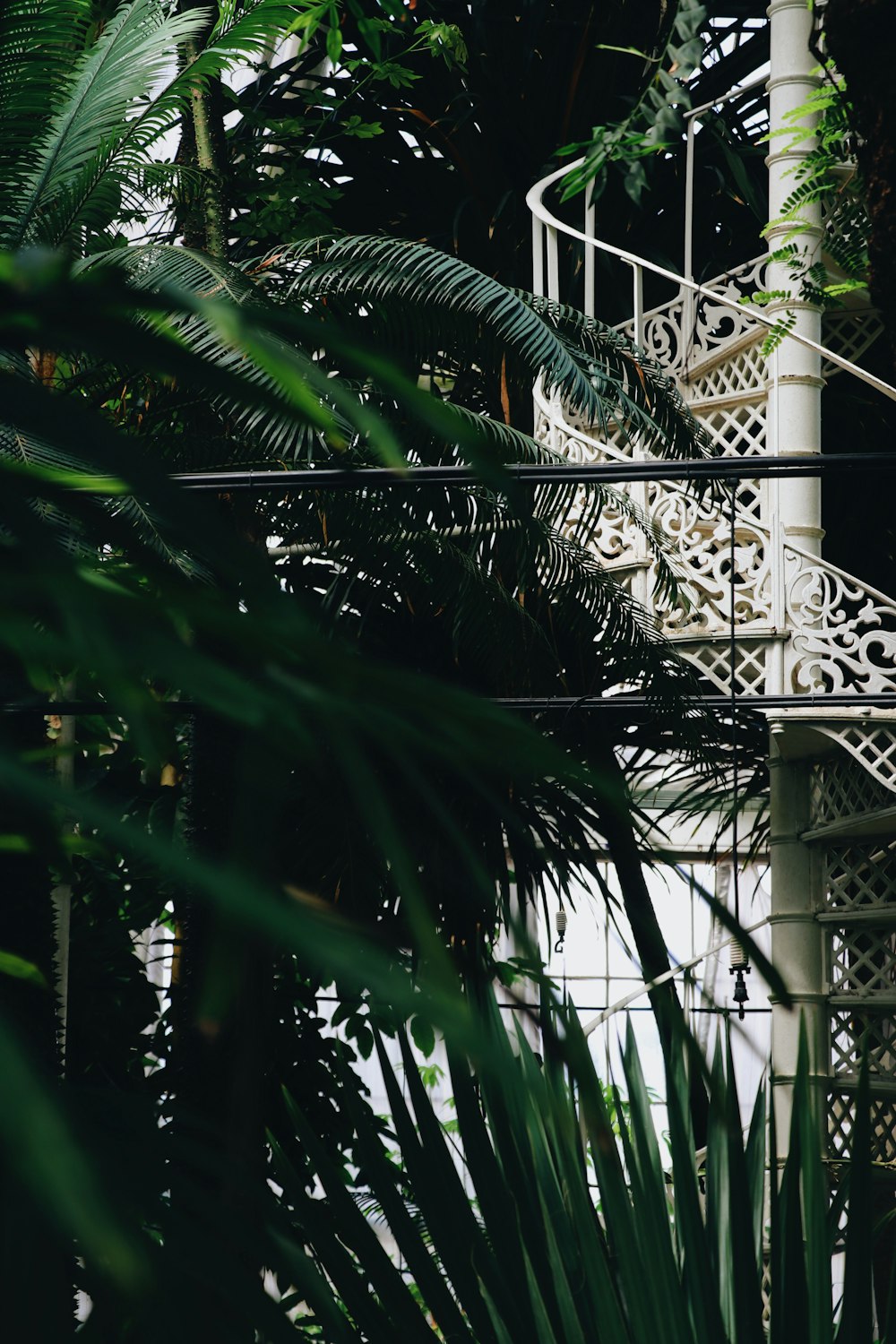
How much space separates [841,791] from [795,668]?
18.8 inches

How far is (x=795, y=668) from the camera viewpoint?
378 centimetres

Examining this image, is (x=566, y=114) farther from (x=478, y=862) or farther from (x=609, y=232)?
(x=478, y=862)

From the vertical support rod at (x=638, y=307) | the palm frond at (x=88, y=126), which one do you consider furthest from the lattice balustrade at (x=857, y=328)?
the palm frond at (x=88, y=126)

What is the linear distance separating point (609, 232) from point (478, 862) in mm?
6828

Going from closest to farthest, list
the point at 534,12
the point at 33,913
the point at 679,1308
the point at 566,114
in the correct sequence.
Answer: the point at 679,1308 < the point at 33,913 < the point at 534,12 < the point at 566,114

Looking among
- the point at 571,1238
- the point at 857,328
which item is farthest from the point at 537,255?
the point at 571,1238

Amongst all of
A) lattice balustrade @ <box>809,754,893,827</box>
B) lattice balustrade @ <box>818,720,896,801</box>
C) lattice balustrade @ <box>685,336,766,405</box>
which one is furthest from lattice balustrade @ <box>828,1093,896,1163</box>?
lattice balustrade @ <box>685,336,766,405</box>

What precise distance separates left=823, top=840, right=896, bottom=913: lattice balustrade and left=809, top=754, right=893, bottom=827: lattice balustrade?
0.11 metres

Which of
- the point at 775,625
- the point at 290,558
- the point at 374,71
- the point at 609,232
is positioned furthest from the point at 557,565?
the point at 609,232

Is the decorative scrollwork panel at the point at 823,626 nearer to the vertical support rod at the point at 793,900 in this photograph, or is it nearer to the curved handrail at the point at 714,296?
the vertical support rod at the point at 793,900

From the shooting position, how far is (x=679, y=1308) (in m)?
0.97

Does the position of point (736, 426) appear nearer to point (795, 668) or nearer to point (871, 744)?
point (795, 668)

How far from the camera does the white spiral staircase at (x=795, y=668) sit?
3.73 meters

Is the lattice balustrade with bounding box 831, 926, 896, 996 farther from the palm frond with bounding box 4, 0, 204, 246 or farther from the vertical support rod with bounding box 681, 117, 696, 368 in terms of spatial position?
the palm frond with bounding box 4, 0, 204, 246
